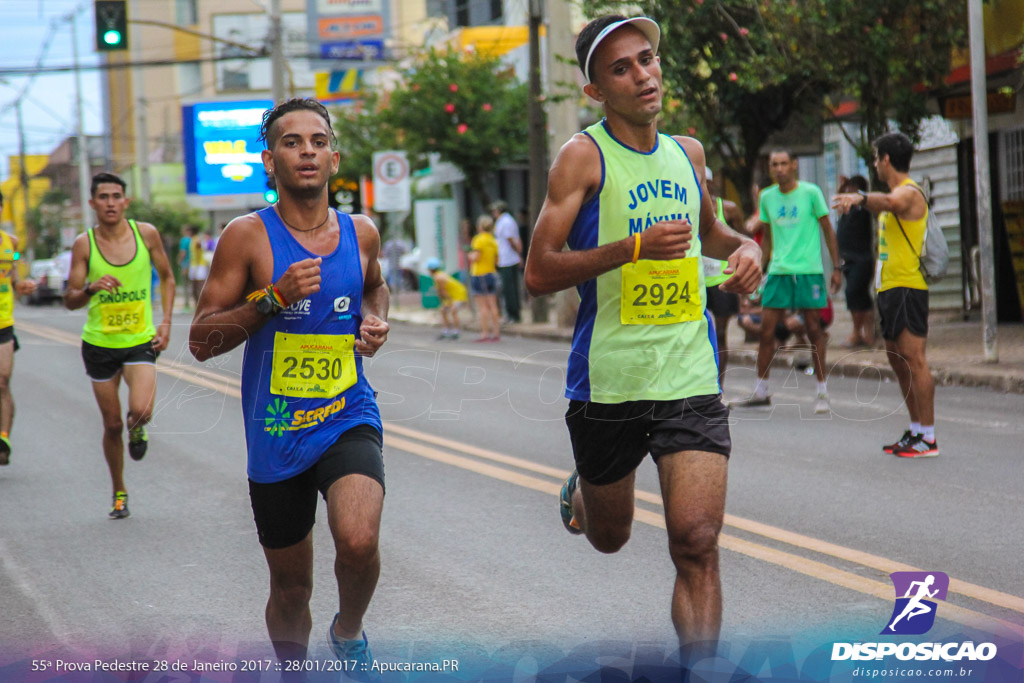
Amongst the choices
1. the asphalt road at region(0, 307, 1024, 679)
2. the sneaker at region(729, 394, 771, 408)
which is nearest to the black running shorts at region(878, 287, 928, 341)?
the asphalt road at region(0, 307, 1024, 679)

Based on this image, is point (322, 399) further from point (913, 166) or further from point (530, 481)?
point (913, 166)

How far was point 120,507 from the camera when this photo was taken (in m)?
7.62

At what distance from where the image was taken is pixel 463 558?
6227 mm

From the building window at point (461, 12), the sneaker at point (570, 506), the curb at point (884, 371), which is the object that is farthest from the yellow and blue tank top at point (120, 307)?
the building window at point (461, 12)

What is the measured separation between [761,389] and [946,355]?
3.77 metres

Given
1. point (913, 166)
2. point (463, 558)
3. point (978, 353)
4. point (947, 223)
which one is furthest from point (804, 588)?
point (913, 166)

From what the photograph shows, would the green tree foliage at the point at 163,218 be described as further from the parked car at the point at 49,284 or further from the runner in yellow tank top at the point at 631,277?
the runner in yellow tank top at the point at 631,277

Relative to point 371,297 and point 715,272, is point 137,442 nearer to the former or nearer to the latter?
point 371,297

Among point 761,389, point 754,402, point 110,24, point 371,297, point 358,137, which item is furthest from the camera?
point 358,137

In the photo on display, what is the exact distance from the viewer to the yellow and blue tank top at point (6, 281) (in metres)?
9.26

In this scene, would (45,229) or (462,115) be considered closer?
(462,115)

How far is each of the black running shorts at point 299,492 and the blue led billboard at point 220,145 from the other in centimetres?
4170

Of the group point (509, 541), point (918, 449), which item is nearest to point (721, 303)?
point (918, 449)

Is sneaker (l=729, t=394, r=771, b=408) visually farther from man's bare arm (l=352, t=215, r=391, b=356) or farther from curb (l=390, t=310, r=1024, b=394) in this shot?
man's bare arm (l=352, t=215, r=391, b=356)
